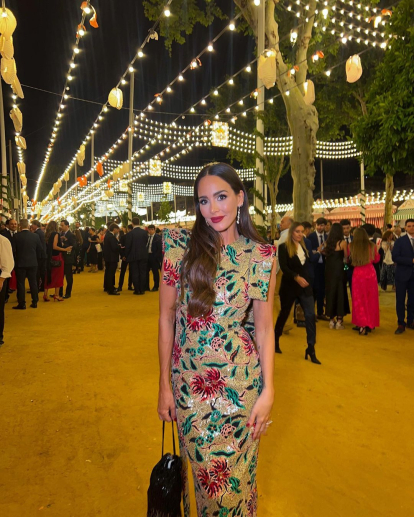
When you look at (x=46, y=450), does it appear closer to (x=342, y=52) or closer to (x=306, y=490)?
(x=306, y=490)

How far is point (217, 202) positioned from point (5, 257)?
4638mm

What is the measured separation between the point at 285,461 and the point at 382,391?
191 centimetres

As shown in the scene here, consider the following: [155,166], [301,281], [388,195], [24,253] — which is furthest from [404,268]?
[155,166]

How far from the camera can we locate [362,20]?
13086 millimetres

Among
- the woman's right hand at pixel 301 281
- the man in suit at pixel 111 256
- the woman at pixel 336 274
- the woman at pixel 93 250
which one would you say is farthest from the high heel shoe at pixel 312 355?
the woman at pixel 93 250

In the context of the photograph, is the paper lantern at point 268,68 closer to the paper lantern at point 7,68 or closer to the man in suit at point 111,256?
the paper lantern at point 7,68

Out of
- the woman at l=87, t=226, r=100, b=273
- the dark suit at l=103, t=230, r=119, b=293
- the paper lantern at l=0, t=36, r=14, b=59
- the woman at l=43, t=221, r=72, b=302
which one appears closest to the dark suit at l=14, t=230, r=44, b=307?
the woman at l=43, t=221, r=72, b=302

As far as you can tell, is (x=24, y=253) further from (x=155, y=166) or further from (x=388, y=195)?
(x=388, y=195)

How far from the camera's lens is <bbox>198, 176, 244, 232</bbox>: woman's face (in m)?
1.81

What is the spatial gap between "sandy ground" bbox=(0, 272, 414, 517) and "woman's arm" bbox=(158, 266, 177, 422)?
1187mm

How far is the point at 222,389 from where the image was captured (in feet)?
5.45

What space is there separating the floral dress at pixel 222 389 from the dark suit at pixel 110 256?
9.83m

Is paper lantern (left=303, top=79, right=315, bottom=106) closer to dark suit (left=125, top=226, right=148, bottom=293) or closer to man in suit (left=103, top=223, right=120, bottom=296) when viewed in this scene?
dark suit (left=125, top=226, right=148, bottom=293)

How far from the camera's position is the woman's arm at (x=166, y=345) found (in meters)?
1.80
